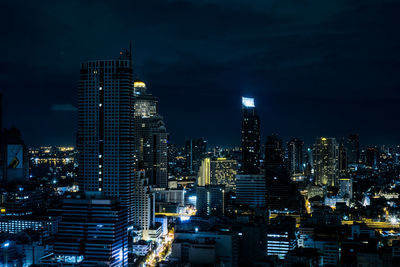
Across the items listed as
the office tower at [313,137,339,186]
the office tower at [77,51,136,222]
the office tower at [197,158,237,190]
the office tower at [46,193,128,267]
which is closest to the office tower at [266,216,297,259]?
the office tower at [77,51,136,222]

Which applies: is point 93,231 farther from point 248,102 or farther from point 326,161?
point 326,161

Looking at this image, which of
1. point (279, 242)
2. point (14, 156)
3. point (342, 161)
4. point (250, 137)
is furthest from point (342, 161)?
point (14, 156)

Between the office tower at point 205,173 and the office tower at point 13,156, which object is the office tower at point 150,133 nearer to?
the office tower at point 205,173

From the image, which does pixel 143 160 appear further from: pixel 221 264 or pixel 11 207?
pixel 221 264

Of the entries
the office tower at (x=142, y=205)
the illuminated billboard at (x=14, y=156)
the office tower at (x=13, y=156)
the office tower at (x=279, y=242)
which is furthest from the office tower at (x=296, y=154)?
the office tower at (x=279, y=242)

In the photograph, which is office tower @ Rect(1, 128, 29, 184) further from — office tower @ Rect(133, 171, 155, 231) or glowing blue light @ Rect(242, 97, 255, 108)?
glowing blue light @ Rect(242, 97, 255, 108)

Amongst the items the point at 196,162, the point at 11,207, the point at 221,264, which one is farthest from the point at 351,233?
the point at 196,162

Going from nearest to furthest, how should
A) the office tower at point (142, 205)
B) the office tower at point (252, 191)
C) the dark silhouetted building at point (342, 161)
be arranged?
the office tower at point (142, 205) < the office tower at point (252, 191) < the dark silhouetted building at point (342, 161)
